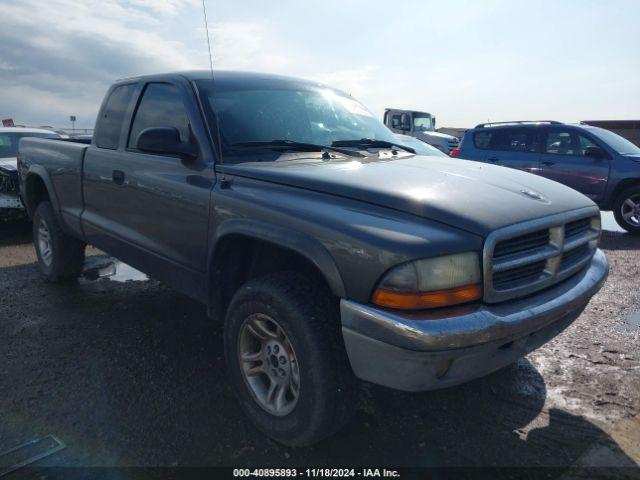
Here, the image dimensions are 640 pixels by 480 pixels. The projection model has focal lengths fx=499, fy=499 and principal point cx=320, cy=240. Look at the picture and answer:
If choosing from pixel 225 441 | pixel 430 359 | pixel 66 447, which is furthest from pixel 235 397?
pixel 430 359

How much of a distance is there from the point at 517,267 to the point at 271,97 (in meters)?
1.96

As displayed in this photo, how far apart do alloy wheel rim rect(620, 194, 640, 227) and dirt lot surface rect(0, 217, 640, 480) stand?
14.8 feet

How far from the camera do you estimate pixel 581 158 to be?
8.27 metres

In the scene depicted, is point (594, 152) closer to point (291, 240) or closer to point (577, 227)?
point (577, 227)

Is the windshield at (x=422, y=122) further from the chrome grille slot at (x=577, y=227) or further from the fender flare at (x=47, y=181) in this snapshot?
the chrome grille slot at (x=577, y=227)

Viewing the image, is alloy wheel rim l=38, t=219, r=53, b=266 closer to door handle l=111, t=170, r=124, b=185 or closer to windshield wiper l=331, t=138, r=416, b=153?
door handle l=111, t=170, r=124, b=185

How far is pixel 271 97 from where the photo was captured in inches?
130

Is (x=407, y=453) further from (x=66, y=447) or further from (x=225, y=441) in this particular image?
(x=66, y=447)

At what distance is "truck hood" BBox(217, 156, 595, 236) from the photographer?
2.12 meters

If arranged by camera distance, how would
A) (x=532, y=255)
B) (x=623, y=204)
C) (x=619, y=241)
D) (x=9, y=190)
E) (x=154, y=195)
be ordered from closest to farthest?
(x=532, y=255) < (x=154, y=195) < (x=9, y=190) < (x=619, y=241) < (x=623, y=204)

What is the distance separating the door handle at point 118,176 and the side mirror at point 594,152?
748 cm

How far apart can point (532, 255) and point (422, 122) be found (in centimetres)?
1980

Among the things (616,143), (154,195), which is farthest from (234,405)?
(616,143)

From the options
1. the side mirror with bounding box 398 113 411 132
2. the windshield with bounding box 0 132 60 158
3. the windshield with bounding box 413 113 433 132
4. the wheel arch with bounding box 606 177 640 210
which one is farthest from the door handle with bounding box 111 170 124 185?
the windshield with bounding box 413 113 433 132
